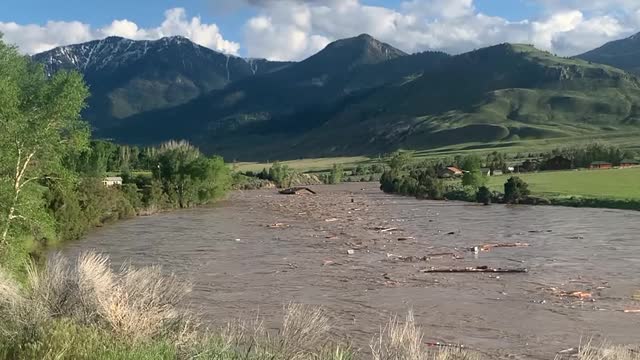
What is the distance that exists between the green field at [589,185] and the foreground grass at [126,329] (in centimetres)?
6702

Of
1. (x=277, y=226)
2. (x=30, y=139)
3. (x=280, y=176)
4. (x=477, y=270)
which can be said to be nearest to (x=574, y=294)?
(x=477, y=270)

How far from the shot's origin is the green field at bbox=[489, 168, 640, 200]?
79.4 m

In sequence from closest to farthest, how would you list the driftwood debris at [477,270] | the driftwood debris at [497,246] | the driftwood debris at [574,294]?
the driftwood debris at [574,294], the driftwood debris at [477,270], the driftwood debris at [497,246]

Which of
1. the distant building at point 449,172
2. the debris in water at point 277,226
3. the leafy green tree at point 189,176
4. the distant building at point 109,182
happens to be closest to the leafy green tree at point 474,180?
the distant building at point 449,172

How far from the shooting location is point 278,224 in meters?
64.9

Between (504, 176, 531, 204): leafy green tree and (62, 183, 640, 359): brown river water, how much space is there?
12965mm

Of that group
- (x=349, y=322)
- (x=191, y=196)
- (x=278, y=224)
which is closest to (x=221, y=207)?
(x=191, y=196)

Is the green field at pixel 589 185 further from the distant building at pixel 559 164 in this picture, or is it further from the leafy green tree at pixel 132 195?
the leafy green tree at pixel 132 195

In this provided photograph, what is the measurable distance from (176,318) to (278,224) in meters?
50.5

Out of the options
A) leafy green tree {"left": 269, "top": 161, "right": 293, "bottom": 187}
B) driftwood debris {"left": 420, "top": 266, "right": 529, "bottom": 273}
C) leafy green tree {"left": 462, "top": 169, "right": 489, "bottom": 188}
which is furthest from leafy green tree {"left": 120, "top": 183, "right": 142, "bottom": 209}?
leafy green tree {"left": 269, "top": 161, "right": 293, "bottom": 187}

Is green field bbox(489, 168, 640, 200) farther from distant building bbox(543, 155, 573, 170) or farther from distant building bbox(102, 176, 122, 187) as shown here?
distant building bbox(102, 176, 122, 187)

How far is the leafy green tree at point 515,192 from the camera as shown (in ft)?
278

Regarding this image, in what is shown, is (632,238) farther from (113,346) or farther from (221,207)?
(221,207)

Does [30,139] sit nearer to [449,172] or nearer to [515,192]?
[515,192]
